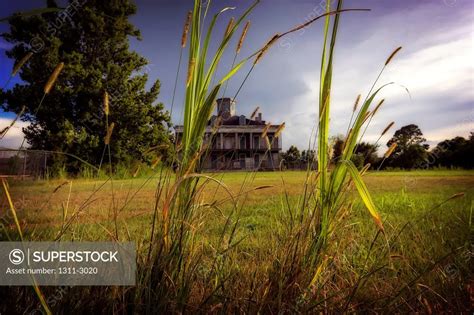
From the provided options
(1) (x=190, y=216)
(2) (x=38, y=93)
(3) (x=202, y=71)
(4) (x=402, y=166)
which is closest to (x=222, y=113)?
(3) (x=202, y=71)

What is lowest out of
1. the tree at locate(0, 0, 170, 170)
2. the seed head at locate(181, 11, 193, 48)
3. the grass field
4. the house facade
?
the grass field

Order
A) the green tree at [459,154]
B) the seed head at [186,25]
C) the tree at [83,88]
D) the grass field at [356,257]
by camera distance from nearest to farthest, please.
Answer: the seed head at [186,25] < the grass field at [356,257] < the tree at [83,88] < the green tree at [459,154]

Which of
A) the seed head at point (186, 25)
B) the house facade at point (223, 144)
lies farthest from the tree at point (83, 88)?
the seed head at point (186, 25)

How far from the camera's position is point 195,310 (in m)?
1.04

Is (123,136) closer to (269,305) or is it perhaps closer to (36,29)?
(36,29)

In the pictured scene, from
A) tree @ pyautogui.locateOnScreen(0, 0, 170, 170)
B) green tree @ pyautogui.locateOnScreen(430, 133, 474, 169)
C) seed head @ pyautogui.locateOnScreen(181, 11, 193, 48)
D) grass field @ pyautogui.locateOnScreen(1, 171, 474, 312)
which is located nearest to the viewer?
seed head @ pyautogui.locateOnScreen(181, 11, 193, 48)

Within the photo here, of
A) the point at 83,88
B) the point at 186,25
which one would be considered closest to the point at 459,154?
the point at 83,88

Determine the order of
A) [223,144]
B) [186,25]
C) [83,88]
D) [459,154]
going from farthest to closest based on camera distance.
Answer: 1. [459,154]
2. [83,88]
3. [223,144]
4. [186,25]

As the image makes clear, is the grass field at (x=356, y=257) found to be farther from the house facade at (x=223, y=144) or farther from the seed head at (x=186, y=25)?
the seed head at (x=186, y=25)

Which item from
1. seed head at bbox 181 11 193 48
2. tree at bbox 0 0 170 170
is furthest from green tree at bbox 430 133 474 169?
seed head at bbox 181 11 193 48

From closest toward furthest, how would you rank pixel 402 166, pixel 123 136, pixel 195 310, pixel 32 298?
pixel 195 310, pixel 32 298, pixel 123 136, pixel 402 166

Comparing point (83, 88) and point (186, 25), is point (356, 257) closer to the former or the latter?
point (186, 25)

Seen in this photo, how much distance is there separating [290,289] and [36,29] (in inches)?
521

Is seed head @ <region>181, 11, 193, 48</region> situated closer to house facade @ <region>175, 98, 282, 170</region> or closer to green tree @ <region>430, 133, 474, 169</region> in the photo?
house facade @ <region>175, 98, 282, 170</region>
